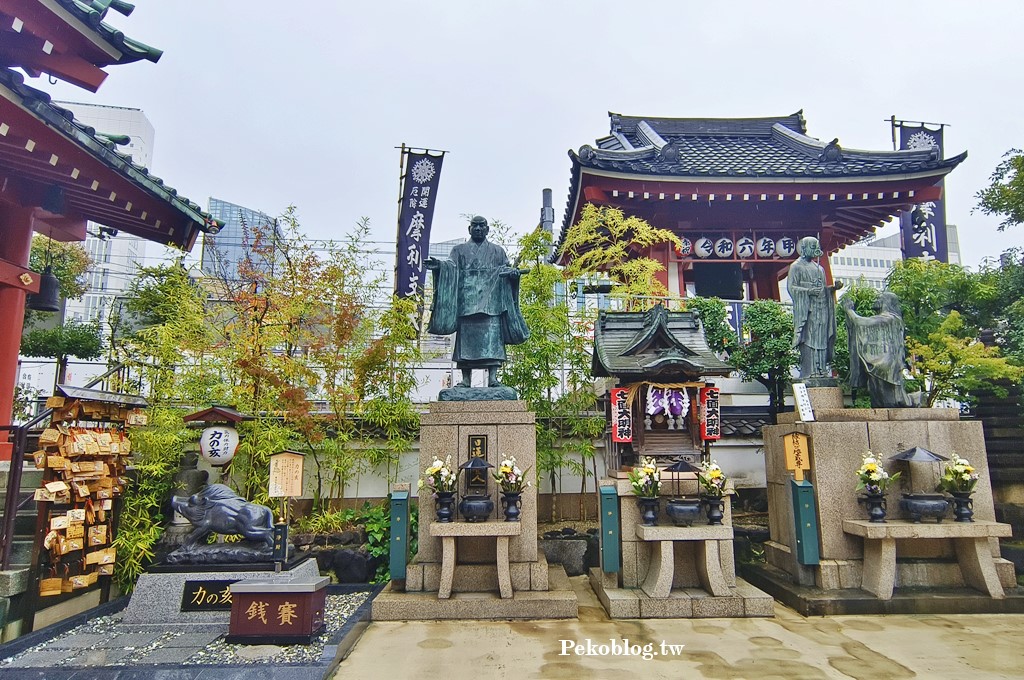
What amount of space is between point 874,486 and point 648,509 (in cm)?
243

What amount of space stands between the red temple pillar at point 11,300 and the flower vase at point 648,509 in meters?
7.60

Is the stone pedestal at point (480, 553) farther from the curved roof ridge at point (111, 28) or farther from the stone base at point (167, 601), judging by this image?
the curved roof ridge at point (111, 28)

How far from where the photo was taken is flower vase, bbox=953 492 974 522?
19.5 ft

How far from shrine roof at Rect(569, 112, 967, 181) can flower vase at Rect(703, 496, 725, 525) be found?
752cm

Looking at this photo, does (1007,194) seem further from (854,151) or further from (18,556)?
(18,556)

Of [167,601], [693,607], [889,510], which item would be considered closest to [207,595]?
[167,601]

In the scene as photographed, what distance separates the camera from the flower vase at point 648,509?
610cm

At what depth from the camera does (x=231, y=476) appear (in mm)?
7188

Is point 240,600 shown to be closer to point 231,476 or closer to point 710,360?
point 231,476

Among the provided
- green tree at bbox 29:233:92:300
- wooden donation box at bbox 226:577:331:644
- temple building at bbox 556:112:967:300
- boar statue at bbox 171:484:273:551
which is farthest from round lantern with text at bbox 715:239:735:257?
green tree at bbox 29:233:92:300

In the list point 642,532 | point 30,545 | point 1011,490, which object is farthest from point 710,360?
point 30,545

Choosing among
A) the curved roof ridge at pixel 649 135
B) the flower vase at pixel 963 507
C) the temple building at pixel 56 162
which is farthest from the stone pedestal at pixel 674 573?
the curved roof ridge at pixel 649 135

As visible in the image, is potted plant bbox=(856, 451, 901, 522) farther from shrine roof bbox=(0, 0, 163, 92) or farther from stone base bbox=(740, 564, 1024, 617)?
shrine roof bbox=(0, 0, 163, 92)

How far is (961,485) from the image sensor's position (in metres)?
5.93
